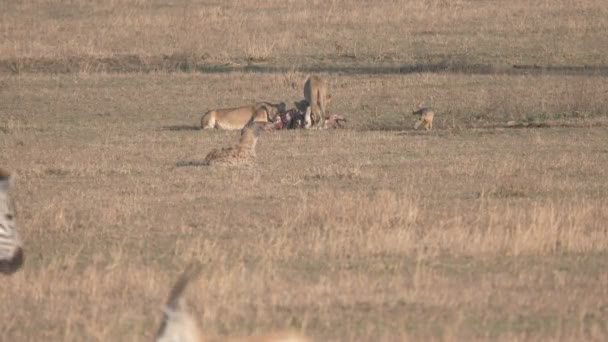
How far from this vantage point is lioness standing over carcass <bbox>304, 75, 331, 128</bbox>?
64.7 feet

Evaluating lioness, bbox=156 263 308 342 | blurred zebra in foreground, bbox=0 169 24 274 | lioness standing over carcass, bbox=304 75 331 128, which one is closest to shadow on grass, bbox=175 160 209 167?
lioness standing over carcass, bbox=304 75 331 128

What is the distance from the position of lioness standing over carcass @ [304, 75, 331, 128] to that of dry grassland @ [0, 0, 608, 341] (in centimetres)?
72

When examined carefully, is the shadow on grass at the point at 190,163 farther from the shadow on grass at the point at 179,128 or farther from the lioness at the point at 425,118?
the lioness at the point at 425,118

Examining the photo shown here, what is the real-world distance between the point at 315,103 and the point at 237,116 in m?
1.13

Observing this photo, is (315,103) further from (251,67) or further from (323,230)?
(323,230)

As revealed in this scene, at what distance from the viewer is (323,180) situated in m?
13.9

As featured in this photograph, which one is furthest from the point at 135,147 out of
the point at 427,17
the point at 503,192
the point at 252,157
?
the point at 427,17

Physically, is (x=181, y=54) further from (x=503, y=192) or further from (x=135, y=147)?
(x=503, y=192)

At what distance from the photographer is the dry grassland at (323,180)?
7.66 metres

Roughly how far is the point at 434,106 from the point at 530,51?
18.0ft

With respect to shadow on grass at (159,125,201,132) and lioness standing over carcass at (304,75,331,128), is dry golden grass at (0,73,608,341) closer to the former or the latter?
shadow on grass at (159,125,201,132)

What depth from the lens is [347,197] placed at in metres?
12.0

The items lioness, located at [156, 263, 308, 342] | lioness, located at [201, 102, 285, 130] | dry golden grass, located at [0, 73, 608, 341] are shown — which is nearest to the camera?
lioness, located at [156, 263, 308, 342]

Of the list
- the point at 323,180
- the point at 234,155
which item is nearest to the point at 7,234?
the point at 323,180
